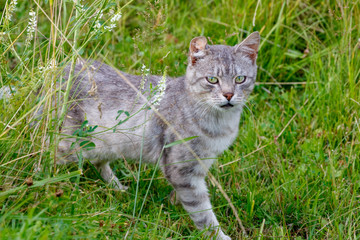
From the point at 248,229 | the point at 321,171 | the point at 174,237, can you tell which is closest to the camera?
the point at 174,237

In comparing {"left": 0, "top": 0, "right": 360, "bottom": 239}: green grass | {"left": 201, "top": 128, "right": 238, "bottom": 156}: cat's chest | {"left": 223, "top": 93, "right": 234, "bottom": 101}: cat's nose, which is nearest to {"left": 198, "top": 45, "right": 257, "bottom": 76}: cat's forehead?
{"left": 223, "top": 93, "right": 234, "bottom": 101}: cat's nose

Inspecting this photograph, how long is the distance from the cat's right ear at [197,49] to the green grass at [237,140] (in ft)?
0.83

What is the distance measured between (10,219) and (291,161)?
2626 mm

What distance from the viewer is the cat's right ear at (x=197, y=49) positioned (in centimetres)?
361

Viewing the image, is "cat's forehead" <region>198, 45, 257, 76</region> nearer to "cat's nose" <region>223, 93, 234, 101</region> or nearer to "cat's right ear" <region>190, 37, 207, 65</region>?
"cat's right ear" <region>190, 37, 207, 65</region>

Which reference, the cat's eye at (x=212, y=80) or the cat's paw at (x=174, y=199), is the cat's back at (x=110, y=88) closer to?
the cat's eye at (x=212, y=80)

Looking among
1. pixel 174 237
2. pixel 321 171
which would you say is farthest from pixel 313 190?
pixel 174 237

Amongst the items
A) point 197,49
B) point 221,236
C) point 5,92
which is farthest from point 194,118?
point 5,92

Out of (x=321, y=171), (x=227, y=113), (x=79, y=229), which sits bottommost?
(x=321, y=171)

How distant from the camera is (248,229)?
3584mm

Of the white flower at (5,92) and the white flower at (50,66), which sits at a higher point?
the white flower at (50,66)

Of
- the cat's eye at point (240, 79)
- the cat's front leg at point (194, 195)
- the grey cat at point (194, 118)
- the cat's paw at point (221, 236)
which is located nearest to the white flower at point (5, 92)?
the grey cat at point (194, 118)

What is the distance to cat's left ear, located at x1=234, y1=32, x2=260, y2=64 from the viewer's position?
3686 mm

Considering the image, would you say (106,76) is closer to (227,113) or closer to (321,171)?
(227,113)
